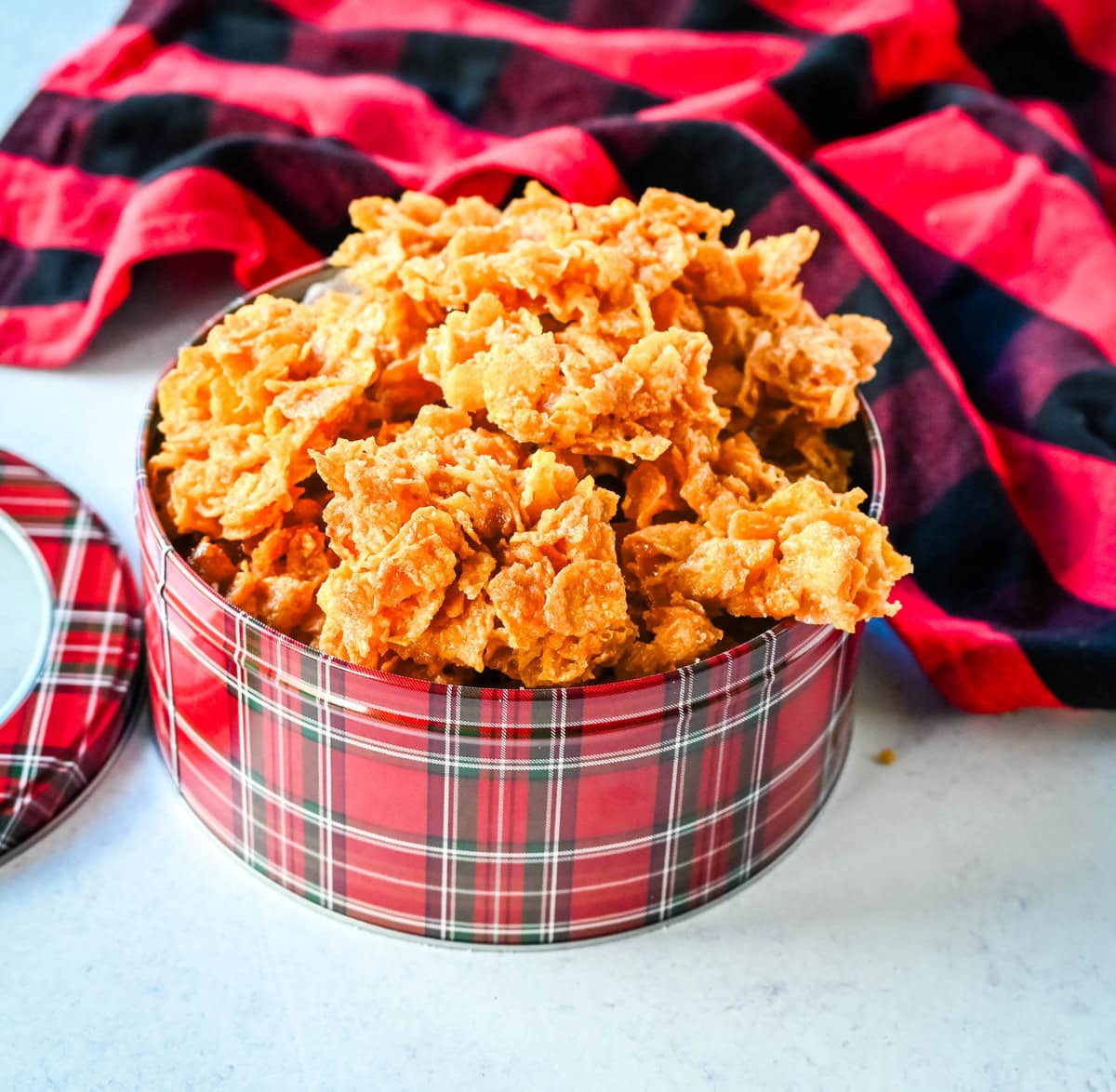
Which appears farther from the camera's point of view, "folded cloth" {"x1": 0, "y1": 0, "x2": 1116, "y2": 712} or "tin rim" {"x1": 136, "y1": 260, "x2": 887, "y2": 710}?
"folded cloth" {"x1": 0, "y1": 0, "x2": 1116, "y2": 712}

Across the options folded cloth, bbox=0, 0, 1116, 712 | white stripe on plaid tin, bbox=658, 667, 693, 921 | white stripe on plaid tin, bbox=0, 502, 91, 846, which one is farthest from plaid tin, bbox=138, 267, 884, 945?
folded cloth, bbox=0, 0, 1116, 712

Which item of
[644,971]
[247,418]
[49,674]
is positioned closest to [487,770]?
[644,971]

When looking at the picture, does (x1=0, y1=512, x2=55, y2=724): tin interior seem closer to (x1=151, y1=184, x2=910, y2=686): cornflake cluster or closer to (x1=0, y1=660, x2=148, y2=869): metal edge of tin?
(x1=0, y1=660, x2=148, y2=869): metal edge of tin

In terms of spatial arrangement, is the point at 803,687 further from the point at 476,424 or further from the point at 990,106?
the point at 990,106

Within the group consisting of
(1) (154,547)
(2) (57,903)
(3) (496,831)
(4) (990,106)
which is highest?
(4) (990,106)

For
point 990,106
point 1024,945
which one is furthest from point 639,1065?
point 990,106

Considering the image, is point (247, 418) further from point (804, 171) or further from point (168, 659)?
point (804, 171)

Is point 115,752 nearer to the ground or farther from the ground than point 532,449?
nearer to the ground
